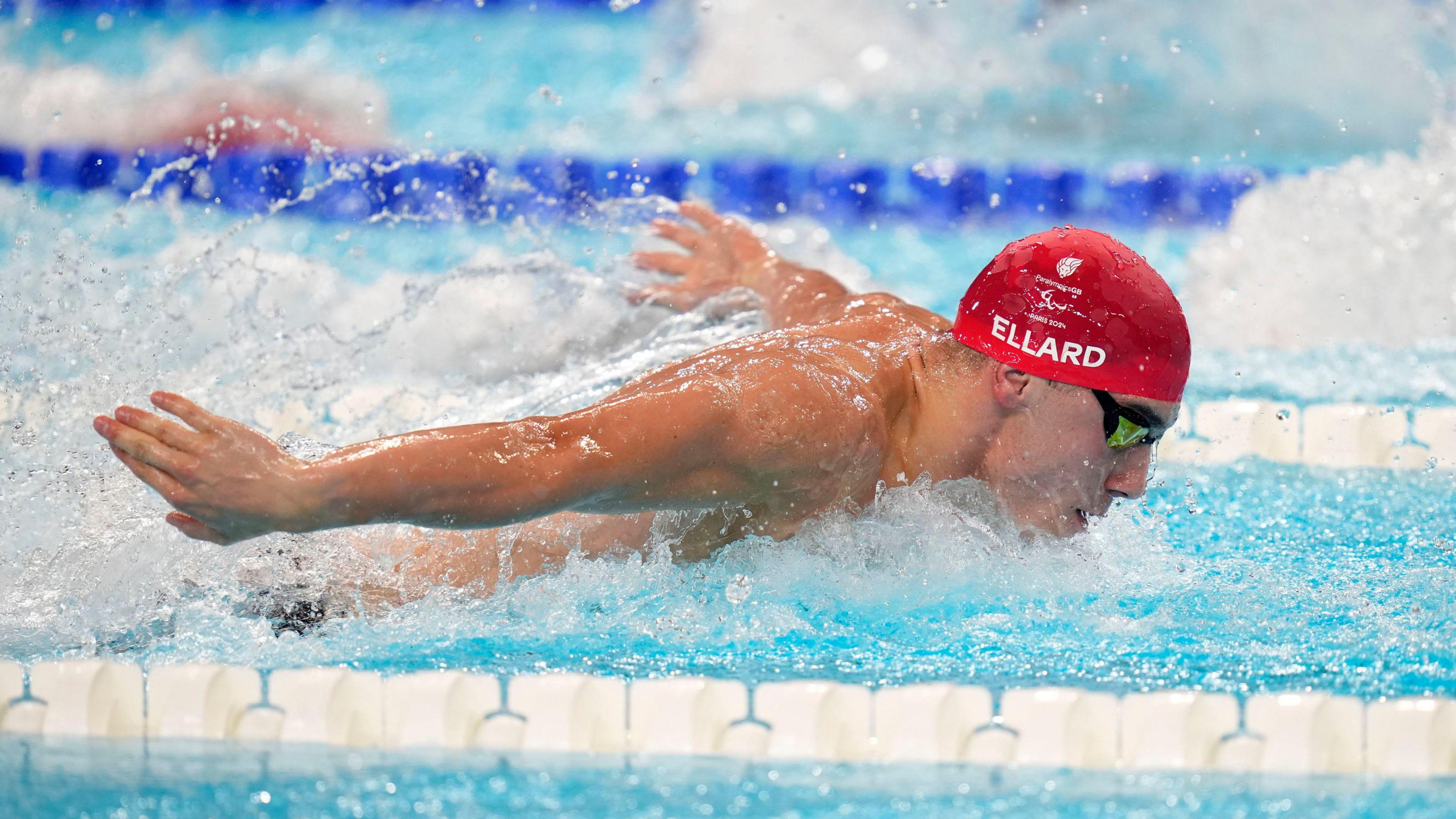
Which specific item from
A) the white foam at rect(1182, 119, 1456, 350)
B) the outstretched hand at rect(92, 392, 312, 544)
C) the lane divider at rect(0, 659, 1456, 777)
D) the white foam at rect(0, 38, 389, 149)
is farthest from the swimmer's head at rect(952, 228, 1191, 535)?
the white foam at rect(0, 38, 389, 149)

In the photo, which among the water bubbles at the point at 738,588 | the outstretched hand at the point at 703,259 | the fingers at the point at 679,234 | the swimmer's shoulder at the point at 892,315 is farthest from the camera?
the fingers at the point at 679,234

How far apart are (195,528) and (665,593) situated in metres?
0.79

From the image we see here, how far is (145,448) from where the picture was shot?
1.41m

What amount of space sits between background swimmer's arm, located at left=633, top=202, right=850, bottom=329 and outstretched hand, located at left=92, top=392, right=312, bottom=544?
138 cm

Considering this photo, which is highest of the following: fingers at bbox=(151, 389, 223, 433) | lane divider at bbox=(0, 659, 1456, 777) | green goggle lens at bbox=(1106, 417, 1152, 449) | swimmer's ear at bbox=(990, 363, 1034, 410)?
swimmer's ear at bbox=(990, 363, 1034, 410)

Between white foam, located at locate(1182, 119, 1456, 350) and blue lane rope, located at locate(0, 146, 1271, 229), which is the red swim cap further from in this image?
blue lane rope, located at locate(0, 146, 1271, 229)

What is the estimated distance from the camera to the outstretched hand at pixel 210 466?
1.41 meters

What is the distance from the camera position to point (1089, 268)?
6.29 ft

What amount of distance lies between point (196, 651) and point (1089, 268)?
1.36m

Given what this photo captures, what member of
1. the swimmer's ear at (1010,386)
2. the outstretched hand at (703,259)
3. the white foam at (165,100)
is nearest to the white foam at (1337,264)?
the outstretched hand at (703,259)

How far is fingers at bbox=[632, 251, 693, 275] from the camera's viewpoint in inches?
121

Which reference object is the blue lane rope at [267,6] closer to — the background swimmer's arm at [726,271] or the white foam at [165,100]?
the white foam at [165,100]

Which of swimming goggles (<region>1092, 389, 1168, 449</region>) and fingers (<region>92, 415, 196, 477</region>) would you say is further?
swimming goggles (<region>1092, 389, 1168, 449</region>)

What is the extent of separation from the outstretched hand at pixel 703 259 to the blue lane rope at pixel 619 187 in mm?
2082
